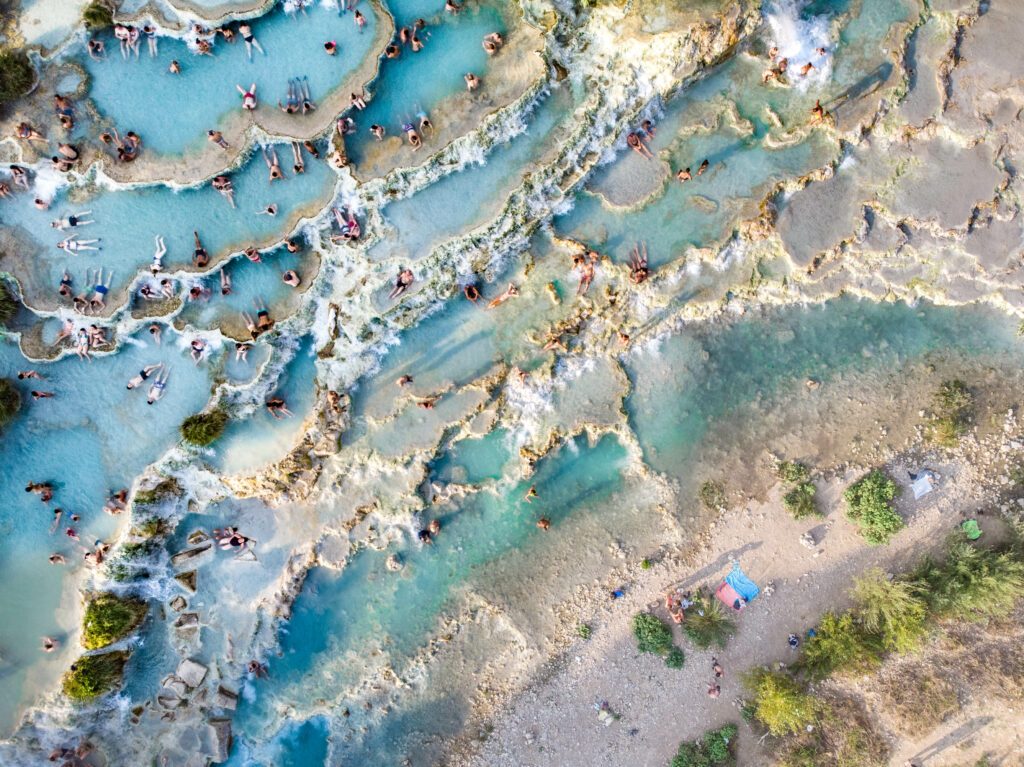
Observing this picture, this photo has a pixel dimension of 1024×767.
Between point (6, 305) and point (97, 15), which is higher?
point (97, 15)

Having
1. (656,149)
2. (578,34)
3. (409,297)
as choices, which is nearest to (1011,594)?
(656,149)

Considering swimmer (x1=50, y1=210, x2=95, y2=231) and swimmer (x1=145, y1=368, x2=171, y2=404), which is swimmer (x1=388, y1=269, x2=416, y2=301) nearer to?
swimmer (x1=145, y1=368, x2=171, y2=404)

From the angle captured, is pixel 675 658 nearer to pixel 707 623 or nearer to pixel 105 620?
pixel 707 623

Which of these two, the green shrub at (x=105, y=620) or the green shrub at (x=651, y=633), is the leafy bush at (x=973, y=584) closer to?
the green shrub at (x=651, y=633)

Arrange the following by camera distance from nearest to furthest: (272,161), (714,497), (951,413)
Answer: (272,161) → (951,413) → (714,497)

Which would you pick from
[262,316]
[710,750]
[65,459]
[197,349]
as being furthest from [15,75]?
[710,750]

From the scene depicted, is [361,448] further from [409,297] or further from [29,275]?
[29,275]
